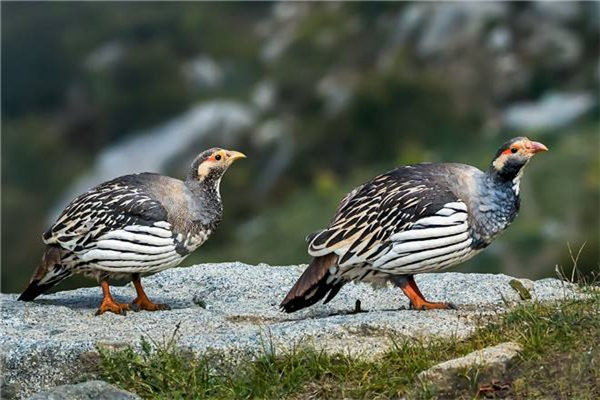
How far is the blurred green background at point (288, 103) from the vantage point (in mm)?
47500

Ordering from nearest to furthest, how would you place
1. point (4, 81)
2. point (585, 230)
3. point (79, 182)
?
point (585, 230), point (79, 182), point (4, 81)

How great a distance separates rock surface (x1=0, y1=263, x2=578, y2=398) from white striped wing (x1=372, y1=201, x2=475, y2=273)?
0.44 m

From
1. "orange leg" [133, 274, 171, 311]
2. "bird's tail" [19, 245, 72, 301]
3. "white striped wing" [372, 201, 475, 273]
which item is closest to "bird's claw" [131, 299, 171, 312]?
"orange leg" [133, 274, 171, 311]

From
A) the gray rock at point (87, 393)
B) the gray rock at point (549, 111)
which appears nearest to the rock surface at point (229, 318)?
the gray rock at point (87, 393)

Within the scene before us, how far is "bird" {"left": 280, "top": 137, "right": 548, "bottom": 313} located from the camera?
12.3m

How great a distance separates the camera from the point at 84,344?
11.5 meters

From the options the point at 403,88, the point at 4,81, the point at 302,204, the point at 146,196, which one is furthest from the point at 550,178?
the point at 4,81

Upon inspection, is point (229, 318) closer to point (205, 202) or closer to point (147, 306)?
point (147, 306)

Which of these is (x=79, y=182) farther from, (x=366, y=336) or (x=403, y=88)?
(x=366, y=336)

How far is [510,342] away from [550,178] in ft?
105

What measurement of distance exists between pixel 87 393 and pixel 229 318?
2.86 m

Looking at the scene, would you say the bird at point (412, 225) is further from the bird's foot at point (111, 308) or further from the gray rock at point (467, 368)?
the gray rock at point (467, 368)

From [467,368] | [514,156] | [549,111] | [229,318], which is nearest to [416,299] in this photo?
[514,156]

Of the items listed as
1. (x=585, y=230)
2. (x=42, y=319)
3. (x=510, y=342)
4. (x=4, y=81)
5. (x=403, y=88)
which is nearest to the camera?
(x=510, y=342)
